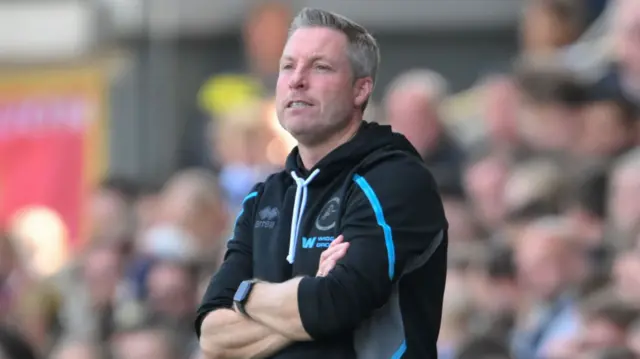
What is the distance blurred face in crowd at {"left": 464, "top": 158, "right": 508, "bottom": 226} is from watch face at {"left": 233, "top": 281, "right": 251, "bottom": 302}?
475 centimetres

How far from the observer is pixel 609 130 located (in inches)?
331

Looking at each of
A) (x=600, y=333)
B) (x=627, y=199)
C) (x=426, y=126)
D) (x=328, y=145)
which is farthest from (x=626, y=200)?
(x=328, y=145)

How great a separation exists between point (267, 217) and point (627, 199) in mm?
3250

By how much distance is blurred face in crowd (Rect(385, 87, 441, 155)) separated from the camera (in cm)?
952

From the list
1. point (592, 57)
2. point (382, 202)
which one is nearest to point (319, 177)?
point (382, 202)

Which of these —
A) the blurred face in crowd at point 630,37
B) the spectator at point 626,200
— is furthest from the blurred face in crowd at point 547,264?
the blurred face in crowd at point 630,37

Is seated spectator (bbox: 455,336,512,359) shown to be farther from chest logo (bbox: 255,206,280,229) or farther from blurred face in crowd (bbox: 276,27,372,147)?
→ blurred face in crowd (bbox: 276,27,372,147)

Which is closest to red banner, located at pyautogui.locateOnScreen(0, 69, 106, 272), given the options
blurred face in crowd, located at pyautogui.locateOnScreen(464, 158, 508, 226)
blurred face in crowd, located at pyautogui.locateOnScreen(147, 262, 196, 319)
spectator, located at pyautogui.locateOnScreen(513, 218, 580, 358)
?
blurred face in crowd, located at pyautogui.locateOnScreen(147, 262, 196, 319)

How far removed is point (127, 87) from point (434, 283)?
1036cm

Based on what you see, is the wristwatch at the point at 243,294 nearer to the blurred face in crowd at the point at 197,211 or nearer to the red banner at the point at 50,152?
the blurred face in crowd at the point at 197,211

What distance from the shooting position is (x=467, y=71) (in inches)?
633

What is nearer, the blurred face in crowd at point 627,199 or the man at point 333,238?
the man at point 333,238

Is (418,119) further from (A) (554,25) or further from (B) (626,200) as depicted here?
(B) (626,200)

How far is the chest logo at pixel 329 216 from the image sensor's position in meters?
4.29
